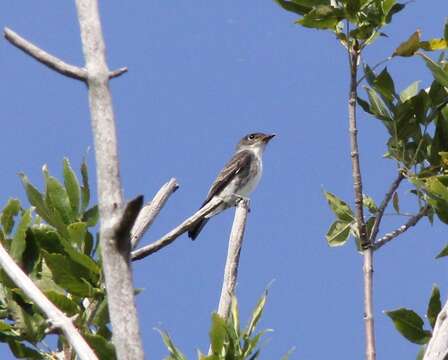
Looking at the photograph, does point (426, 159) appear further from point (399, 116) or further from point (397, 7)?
point (397, 7)

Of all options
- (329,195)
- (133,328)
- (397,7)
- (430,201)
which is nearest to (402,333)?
(430,201)

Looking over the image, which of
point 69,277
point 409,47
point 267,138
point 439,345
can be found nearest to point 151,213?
point 69,277

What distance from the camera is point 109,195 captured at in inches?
106

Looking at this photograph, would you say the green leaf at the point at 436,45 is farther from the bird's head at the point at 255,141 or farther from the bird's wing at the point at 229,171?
the bird's head at the point at 255,141

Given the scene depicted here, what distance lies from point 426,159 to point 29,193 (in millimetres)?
1955

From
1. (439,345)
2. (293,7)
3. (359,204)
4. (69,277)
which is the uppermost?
(293,7)

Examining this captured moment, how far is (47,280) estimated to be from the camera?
4727 mm

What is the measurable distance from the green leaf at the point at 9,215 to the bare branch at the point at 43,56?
1.81 metres

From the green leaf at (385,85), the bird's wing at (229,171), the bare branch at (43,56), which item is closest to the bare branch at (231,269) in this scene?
the green leaf at (385,85)

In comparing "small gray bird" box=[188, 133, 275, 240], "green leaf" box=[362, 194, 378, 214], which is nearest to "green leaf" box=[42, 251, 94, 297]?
"green leaf" box=[362, 194, 378, 214]

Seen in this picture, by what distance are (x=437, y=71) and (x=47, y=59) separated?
222cm

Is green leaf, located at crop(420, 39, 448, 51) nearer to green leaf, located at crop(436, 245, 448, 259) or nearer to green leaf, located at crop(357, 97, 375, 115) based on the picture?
green leaf, located at crop(357, 97, 375, 115)

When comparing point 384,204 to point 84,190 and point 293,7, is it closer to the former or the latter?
point 293,7

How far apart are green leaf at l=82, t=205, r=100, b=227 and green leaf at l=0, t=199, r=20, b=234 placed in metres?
0.32
